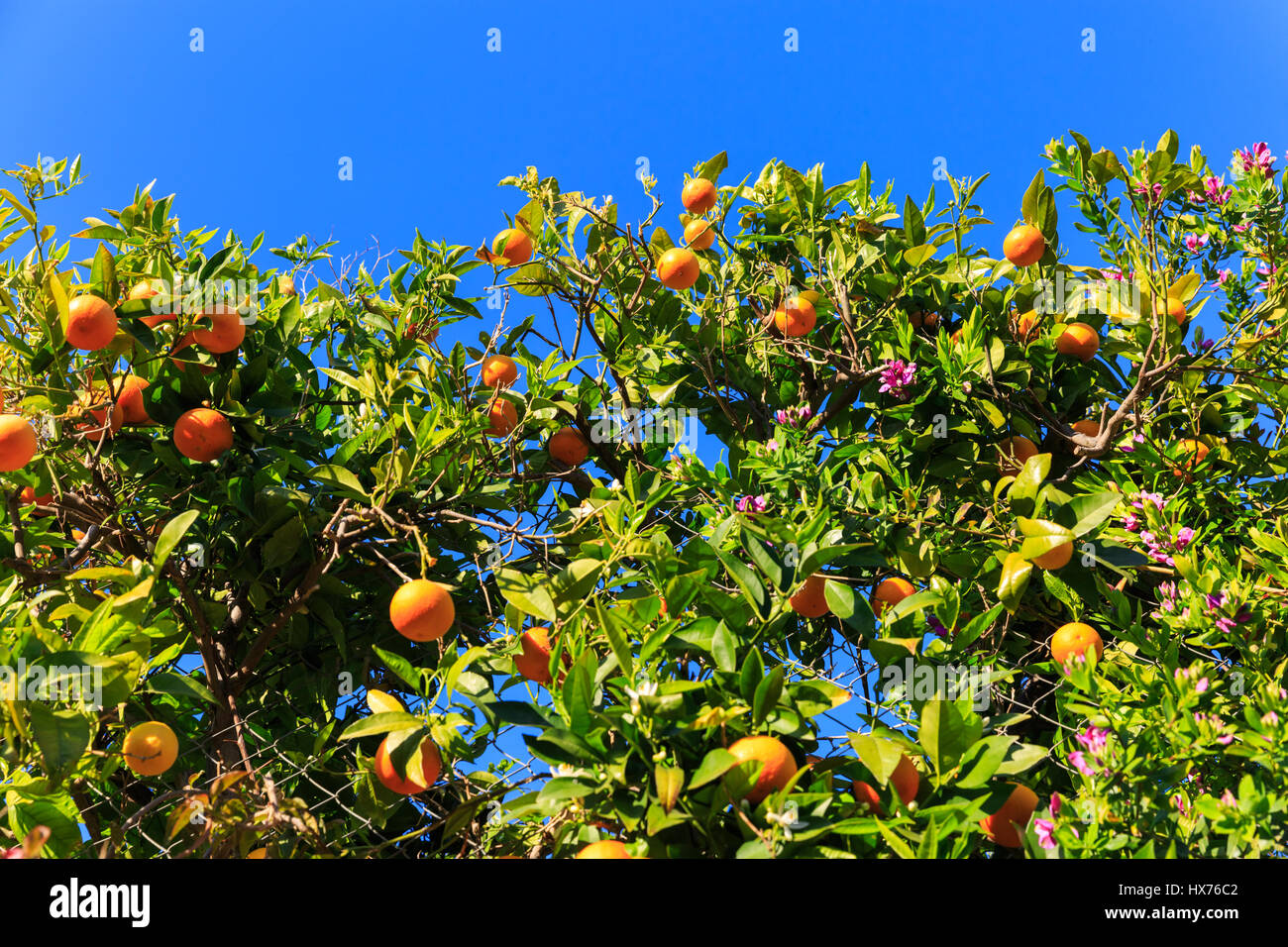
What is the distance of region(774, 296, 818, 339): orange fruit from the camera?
271 cm

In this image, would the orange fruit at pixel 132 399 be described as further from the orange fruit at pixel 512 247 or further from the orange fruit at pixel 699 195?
the orange fruit at pixel 699 195

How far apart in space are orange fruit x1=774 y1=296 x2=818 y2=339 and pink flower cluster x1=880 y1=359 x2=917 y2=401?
11.0 inches

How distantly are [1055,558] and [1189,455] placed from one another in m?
0.75

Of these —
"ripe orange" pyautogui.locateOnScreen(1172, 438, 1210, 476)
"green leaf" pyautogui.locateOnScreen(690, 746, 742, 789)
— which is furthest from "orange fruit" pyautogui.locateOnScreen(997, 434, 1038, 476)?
"green leaf" pyautogui.locateOnScreen(690, 746, 742, 789)

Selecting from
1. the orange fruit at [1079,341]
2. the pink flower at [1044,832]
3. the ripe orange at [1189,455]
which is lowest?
the pink flower at [1044,832]

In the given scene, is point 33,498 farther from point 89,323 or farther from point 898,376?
point 898,376

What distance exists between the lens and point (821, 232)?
2.93m

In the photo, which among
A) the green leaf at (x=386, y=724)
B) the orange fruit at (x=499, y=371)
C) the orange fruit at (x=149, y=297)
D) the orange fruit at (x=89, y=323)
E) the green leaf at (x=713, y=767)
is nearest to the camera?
the green leaf at (x=713, y=767)

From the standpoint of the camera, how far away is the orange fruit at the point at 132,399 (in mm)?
2150

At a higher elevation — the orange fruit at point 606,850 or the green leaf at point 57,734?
the green leaf at point 57,734

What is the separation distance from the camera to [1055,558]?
196cm

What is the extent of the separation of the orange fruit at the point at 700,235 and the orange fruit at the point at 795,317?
423 millimetres

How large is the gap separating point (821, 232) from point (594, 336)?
80 centimetres

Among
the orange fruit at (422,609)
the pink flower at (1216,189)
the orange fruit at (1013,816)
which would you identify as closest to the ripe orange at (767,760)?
the orange fruit at (1013,816)
